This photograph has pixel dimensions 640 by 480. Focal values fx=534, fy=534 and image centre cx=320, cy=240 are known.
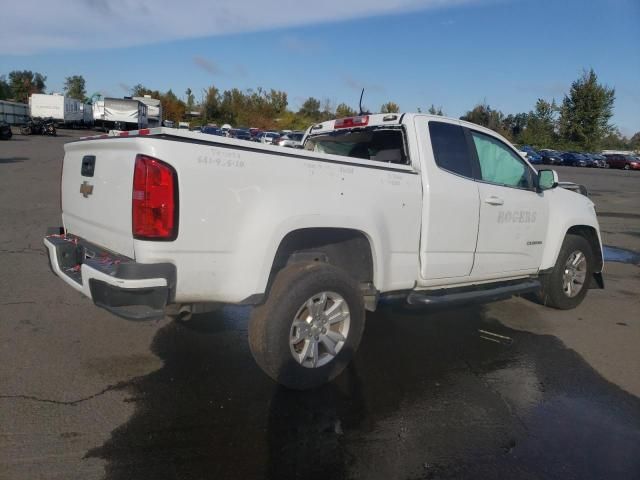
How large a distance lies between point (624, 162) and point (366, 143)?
189 ft

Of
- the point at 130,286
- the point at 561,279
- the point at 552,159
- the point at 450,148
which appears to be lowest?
the point at 561,279

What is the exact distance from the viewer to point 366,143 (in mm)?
5102

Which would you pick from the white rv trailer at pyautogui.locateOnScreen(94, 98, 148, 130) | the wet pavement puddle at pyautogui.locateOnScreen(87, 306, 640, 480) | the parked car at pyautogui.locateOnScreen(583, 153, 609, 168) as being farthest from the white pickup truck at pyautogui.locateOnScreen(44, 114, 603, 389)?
the parked car at pyautogui.locateOnScreen(583, 153, 609, 168)

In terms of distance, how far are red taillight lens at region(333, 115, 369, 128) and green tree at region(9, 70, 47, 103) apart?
86.1m

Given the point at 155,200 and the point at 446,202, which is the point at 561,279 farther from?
the point at 155,200

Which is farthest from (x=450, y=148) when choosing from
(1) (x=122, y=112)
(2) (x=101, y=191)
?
(1) (x=122, y=112)

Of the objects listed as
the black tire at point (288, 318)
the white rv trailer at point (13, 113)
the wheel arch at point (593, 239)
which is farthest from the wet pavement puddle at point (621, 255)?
the white rv trailer at point (13, 113)

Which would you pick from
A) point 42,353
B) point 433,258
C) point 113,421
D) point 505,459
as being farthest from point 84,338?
point 505,459

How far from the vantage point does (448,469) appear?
294 centimetres

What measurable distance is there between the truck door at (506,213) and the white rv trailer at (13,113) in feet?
155

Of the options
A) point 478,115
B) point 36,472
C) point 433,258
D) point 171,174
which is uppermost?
point 478,115

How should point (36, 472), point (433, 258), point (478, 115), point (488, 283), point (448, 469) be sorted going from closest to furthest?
point (36, 472), point (448, 469), point (433, 258), point (488, 283), point (478, 115)

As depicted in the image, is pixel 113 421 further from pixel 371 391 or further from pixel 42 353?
pixel 371 391

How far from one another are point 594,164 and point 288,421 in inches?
2278
